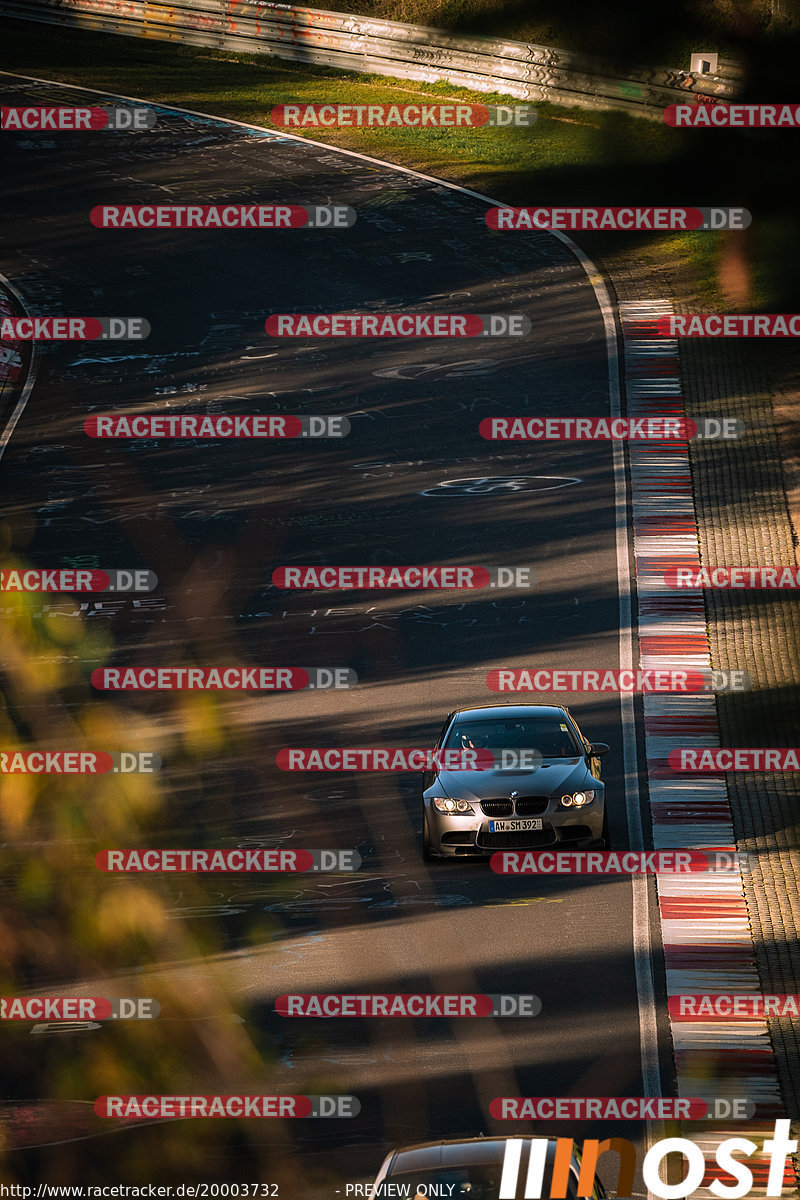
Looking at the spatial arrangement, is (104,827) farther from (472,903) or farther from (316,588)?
(316,588)

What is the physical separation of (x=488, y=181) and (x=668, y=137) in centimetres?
413

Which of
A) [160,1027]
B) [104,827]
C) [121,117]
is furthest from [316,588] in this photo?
[121,117]

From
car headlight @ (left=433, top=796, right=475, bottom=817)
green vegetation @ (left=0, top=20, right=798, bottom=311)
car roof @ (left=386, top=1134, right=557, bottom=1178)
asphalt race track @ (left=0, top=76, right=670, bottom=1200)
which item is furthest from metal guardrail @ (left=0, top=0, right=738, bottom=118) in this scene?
car roof @ (left=386, top=1134, right=557, bottom=1178)

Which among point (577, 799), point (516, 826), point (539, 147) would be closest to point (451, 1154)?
point (516, 826)

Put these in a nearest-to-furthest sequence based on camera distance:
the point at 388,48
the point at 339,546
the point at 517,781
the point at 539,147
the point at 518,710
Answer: the point at 517,781 < the point at 518,710 < the point at 339,546 < the point at 539,147 < the point at 388,48

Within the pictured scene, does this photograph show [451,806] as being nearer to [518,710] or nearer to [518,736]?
[518,736]

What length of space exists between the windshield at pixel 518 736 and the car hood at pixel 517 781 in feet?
1.37

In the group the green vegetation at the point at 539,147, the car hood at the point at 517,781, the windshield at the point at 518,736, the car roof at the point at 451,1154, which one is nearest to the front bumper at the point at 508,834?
the car hood at the point at 517,781

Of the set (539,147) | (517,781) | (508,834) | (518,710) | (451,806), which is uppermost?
(539,147)

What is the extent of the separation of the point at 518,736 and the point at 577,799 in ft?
4.40

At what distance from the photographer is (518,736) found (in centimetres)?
1538

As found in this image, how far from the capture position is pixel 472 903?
14.2m

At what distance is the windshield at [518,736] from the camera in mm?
15102

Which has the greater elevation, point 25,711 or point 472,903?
point 25,711
